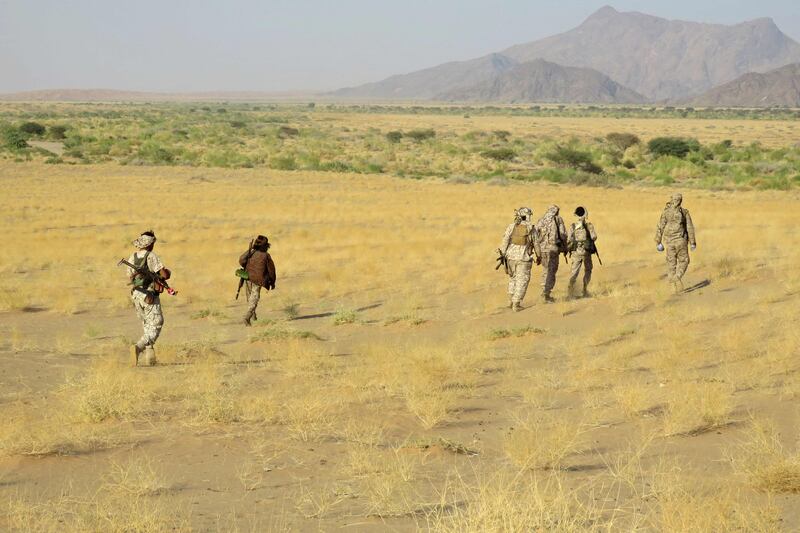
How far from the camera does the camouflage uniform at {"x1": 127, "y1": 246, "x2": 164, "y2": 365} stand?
39.0 feet

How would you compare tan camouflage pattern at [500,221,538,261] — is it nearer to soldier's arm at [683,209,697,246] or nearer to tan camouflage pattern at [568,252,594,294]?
tan camouflage pattern at [568,252,594,294]

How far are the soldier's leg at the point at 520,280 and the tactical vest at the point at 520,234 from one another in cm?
36

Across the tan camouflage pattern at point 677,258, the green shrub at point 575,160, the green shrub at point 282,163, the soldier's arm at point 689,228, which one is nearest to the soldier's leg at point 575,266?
the tan camouflage pattern at point 677,258

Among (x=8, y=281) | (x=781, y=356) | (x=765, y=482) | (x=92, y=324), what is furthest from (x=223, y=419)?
(x=8, y=281)

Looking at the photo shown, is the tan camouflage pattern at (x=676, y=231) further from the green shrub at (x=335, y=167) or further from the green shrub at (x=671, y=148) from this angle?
the green shrub at (x=671, y=148)

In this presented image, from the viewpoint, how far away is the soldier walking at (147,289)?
11.9 m

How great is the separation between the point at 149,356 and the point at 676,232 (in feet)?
30.8

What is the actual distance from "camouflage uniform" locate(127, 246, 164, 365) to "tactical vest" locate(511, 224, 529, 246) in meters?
6.29

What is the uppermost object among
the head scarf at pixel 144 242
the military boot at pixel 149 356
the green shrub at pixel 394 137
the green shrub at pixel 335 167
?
the head scarf at pixel 144 242

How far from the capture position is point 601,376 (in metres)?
11.4

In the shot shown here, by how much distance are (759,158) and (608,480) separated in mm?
56326

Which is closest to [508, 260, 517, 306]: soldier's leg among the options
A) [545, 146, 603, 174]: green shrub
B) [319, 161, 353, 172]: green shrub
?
[319, 161, 353, 172]: green shrub

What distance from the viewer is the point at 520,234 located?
15.8 meters

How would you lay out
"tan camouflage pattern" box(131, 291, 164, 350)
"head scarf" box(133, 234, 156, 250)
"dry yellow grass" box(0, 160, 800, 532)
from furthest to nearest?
1. "tan camouflage pattern" box(131, 291, 164, 350)
2. "head scarf" box(133, 234, 156, 250)
3. "dry yellow grass" box(0, 160, 800, 532)
